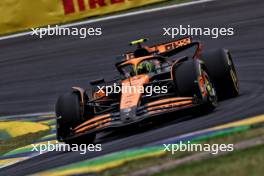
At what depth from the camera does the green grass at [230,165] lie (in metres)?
7.02

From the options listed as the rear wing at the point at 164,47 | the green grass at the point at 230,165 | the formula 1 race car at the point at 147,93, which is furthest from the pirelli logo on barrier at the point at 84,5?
the green grass at the point at 230,165

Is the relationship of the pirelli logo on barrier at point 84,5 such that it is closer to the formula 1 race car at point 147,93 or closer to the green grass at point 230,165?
the formula 1 race car at point 147,93

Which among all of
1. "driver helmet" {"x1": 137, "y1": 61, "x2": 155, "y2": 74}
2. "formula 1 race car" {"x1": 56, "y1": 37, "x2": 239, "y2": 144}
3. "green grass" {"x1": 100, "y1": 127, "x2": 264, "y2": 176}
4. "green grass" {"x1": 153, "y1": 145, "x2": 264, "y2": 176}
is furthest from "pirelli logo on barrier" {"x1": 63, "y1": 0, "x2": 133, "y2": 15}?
"green grass" {"x1": 153, "y1": 145, "x2": 264, "y2": 176}

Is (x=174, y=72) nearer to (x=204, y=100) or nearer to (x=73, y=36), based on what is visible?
(x=204, y=100)

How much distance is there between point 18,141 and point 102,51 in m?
6.21

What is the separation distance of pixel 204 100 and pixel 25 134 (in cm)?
385

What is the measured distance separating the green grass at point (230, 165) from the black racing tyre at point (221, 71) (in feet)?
14.1

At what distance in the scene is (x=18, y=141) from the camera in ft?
42.4

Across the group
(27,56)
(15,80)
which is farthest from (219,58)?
(27,56)

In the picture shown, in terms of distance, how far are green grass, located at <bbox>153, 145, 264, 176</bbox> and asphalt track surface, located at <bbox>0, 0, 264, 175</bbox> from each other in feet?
14.4

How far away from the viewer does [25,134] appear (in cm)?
1346

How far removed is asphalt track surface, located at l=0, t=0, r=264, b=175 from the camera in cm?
1600

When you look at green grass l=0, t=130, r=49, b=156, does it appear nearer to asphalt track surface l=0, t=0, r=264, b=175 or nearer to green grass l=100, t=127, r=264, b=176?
asphalt track surface l=0, t=0, r=264, b=175

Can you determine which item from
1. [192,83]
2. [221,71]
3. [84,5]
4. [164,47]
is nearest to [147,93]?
[192,83]
